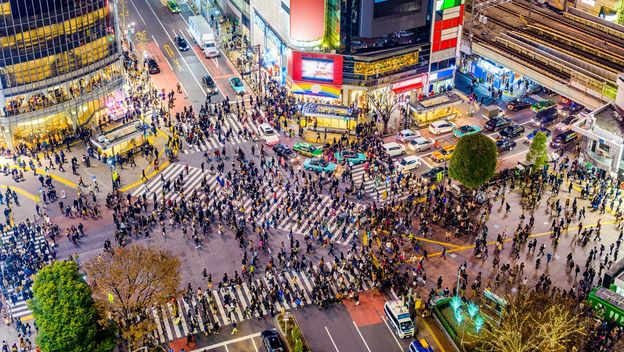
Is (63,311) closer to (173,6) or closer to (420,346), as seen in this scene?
(420,346)

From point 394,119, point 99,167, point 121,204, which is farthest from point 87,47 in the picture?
point 394,119

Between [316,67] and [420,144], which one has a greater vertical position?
[316,67]

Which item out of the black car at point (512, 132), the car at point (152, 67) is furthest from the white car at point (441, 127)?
the car at point (152, 67)

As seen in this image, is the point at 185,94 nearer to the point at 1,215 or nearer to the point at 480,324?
the point at 1,215

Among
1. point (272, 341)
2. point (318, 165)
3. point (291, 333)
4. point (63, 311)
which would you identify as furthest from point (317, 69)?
point (63, 311)

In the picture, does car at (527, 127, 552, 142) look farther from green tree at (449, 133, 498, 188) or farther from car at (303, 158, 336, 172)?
car at (303, 158, 336, 172)

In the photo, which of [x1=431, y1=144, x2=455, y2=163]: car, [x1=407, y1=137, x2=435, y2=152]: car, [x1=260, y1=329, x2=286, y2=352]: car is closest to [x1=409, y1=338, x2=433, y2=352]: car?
[x1=260, y1=329, x2=286, y2=352]: car
